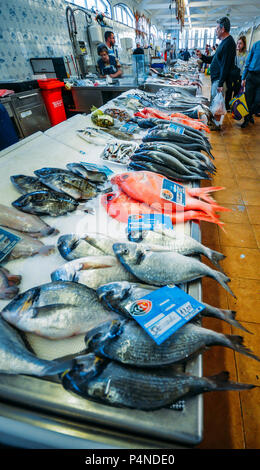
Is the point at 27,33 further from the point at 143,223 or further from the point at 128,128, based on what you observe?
the point at 143,223

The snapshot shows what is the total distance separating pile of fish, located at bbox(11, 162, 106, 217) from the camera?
142 centimetres

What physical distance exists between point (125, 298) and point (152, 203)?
79cm

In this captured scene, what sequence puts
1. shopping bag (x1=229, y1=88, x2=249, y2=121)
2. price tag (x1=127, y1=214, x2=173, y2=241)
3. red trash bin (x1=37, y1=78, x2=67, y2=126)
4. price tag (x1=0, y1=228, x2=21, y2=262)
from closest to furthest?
price tag (x1=0, y1=228, x2=21, y2=262) → price tag (x1=127, y1=214, x2=173, y2=241) → red trash bin (x1=37, y1=78, x2=67, y2=126) → shopping bag (x1=229, y1=88, x2=249, y2=121)

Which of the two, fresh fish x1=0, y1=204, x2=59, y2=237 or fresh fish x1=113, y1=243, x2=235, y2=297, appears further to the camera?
fresh fish x1=0, y1=204, x2=59, y2=237

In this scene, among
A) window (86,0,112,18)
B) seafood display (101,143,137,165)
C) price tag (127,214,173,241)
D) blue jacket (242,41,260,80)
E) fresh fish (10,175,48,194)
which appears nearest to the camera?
price tag (127,214,173,241)

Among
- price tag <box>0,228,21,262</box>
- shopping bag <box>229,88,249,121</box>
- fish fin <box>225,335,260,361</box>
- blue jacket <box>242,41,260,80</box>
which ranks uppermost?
blue jacket <box>242,41,260,80</box>

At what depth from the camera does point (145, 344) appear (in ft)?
2.39

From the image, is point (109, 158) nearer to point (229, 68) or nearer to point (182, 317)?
point (182, 317)

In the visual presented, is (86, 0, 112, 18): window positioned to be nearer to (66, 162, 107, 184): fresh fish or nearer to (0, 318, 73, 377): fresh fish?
(66, 162, 107, 184): fresh fish

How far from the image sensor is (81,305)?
0.86 meters

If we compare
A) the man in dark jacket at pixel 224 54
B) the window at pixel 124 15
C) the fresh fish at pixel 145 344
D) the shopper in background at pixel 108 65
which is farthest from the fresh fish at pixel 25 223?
the window at pixel 124 15

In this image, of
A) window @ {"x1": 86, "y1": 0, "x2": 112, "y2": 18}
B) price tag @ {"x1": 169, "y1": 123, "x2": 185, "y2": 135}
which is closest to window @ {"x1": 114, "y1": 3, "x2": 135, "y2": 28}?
window @ {"x1": 86, "y1": 0, "x2": 112, "y2": 18}

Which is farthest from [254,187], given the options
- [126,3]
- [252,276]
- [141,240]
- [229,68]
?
[126,3]
